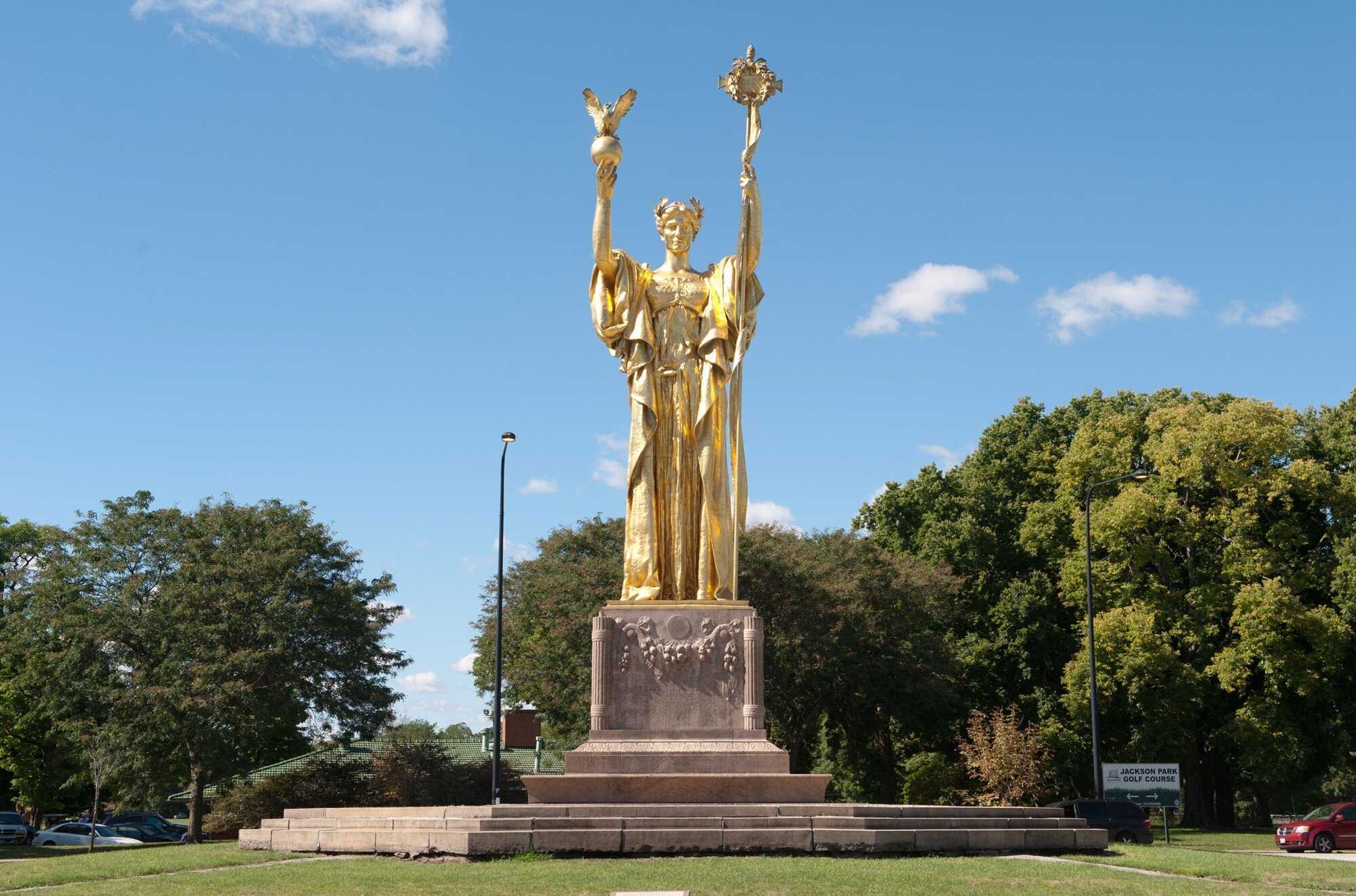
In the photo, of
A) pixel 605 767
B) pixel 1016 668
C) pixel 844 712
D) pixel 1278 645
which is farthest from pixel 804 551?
pixel 605 767

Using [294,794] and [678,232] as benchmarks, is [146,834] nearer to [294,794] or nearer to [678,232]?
[294,794]

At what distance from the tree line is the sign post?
20.6 feet

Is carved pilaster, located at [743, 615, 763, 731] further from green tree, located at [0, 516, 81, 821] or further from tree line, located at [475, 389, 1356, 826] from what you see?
green tree, located at [0, 516, 81, 821]

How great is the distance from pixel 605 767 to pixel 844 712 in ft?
84.9

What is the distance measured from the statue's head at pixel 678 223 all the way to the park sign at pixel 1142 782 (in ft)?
55.8

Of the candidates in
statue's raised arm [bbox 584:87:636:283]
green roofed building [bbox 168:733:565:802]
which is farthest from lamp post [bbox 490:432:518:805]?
statue's raised arm [bbox 584:87:636:283]

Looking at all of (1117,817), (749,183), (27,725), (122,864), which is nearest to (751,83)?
(749,183)

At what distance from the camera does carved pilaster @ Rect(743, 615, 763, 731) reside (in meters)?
17.5

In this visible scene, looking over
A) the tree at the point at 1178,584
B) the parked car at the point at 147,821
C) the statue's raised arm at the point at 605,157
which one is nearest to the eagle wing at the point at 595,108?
the statue's raised arm at the point at 605,157

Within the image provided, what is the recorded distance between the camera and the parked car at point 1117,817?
28.1 meters

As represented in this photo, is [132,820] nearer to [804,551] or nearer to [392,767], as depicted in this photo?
[392,767]

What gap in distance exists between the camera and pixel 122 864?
16.2 meters

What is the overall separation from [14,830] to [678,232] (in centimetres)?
3007

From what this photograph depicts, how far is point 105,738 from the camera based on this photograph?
3703cm
